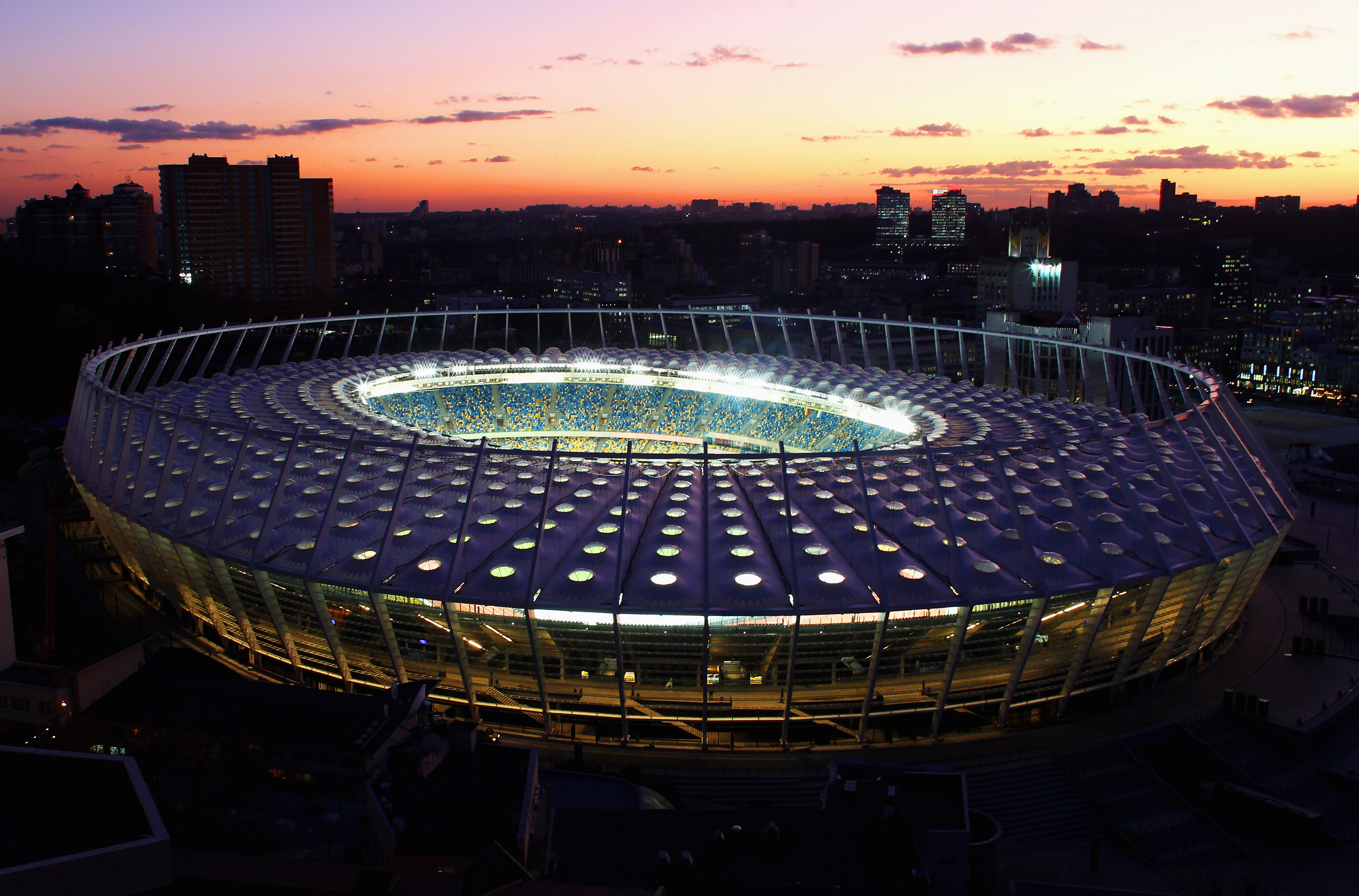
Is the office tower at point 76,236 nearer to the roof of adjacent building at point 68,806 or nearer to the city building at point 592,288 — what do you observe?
the city building at point 592,288

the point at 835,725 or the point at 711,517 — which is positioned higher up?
the point at 711,517

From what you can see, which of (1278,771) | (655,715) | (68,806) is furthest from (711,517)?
(68,806)

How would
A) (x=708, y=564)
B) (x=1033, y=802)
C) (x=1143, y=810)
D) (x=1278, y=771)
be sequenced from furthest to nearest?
(x=1278, y=771) < (x=708, y=564) < (x=1143, y=810) < (x=1033, y=802)

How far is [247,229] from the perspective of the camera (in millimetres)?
153500

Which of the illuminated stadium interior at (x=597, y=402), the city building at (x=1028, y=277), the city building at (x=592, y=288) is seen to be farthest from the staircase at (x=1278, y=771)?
the city building at (x=592, y=288)

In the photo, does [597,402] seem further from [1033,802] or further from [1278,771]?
[1278,771]

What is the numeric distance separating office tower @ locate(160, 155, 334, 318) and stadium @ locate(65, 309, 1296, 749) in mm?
114987

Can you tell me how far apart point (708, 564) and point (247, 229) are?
145 m

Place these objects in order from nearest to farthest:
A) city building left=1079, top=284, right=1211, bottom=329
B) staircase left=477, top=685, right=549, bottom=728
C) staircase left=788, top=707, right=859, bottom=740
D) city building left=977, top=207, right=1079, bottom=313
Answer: staircase left=788, top=707, right=859, bottom=740, staircase left=477, top=685, right=549, bottom=728, city building left=977, top=207, right=1079, bottom=313, city building left=1079, top=284, right=1211, bottom=329

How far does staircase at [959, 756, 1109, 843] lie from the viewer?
28484 millimetres

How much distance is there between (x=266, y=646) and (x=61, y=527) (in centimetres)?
2593

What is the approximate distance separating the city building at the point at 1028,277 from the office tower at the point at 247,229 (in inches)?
3712

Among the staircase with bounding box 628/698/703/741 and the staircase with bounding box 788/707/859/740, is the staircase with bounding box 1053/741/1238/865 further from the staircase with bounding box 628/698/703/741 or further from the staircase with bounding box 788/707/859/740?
the staircase with bounding box 628/698/703/741

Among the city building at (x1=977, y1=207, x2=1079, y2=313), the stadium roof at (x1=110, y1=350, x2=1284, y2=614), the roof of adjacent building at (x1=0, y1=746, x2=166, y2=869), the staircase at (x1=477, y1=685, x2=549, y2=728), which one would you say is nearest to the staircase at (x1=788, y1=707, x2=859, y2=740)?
the stadium roof at (x1=110, y1=350, x2=1284, y2=614)
